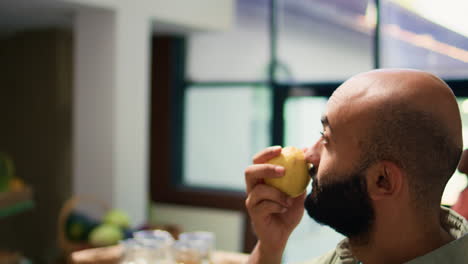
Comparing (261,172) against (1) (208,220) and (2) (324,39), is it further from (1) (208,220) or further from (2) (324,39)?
(1) (208,220)

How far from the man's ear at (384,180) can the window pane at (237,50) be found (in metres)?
3.39

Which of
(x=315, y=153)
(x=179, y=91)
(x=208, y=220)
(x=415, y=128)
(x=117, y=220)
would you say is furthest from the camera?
(x=179, y=91)

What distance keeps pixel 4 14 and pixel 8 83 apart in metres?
1.05

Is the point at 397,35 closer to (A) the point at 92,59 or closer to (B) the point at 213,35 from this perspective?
(B) the point at 213,35

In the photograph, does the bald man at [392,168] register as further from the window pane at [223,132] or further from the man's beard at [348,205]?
the window pane at [223,132]

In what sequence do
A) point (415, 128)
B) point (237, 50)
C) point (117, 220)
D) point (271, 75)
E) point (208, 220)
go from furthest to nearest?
point (208, 220) < point (237, 50) < point (271, 75) < point (117, 220) < point (415, 128)

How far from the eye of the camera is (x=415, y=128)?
0.97 metres

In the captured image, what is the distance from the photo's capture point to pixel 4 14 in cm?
364

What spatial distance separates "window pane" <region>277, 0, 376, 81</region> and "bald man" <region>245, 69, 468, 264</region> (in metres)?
2.88

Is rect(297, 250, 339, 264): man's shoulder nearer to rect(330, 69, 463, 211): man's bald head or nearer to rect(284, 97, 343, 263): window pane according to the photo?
rect(330, 69, 463, 211): man's bald head

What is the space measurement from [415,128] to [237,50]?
11.9 feet

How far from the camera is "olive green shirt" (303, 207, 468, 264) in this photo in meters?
0.98

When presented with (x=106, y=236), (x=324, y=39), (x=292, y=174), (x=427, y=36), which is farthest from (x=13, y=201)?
(x=427, y=36)

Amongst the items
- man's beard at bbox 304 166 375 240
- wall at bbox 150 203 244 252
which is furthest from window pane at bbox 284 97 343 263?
man's beard at bbox 304 166 375 240
